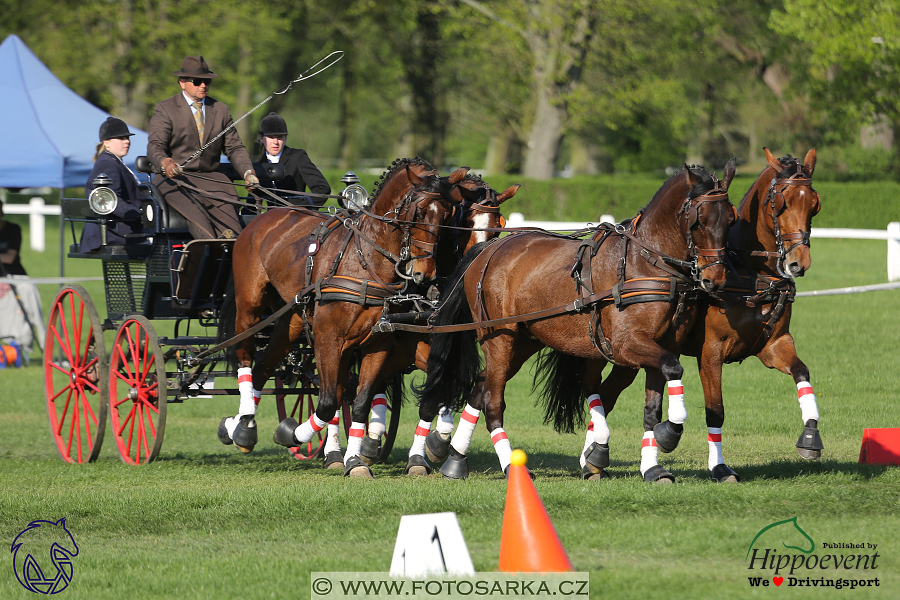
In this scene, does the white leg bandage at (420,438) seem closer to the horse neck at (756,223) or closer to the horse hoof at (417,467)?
the horse hoof at (417,467)

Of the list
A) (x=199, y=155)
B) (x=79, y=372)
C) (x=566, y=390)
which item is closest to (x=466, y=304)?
(x=566, y=390)

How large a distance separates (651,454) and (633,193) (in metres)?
19.7

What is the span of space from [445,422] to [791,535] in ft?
10.5

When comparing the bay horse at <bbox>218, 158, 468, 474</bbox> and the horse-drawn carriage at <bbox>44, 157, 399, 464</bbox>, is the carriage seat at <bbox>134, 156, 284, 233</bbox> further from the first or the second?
the bay horse at <bbox>218, 158, 468, 474</bbox>

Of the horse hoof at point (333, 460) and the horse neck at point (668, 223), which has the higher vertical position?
the horse neck at point (668, 223)

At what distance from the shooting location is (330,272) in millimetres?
7742

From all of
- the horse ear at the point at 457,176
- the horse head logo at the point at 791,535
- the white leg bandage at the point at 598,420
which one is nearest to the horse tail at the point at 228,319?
the horse ear at the point at 457,176

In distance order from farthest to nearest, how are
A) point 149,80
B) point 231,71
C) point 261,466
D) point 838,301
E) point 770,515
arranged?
point 231,71, point 149,80, point 838,301, point 261,466, point 770,515

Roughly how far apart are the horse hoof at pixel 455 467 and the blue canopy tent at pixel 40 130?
11351 mm

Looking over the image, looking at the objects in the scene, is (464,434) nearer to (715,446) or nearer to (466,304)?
(466,304)

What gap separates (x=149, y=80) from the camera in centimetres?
3528

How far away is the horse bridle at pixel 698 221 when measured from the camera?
254 inches

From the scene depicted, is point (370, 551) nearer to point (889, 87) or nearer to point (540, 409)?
point (540, 409)

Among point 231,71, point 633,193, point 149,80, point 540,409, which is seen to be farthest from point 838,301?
point 231,71
